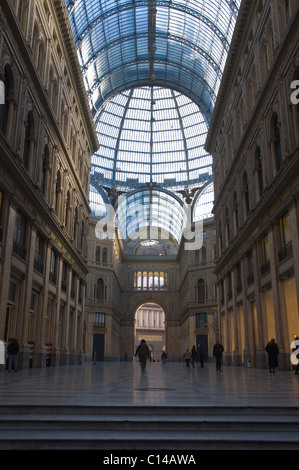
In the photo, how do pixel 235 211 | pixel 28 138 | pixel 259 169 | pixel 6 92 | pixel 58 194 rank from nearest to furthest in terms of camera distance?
pixel 6 92 → pixel 28 138 → pixel 259 169 → pixel 58 194 → pixel 235 211

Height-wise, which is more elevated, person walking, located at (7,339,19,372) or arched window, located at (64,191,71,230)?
arched window, located at (64,191,71,230)

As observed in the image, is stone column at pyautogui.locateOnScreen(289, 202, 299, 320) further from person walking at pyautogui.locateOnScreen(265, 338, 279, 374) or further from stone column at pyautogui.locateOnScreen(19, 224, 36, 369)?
stone column at pyautogui.locateOnScreen(19, 224, 36, 369)

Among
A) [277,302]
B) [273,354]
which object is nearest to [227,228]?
[277,302]

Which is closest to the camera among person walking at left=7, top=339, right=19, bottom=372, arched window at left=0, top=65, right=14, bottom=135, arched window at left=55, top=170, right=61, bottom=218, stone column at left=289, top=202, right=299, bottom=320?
person walking at left=7, top=339, right=19, bottom=372

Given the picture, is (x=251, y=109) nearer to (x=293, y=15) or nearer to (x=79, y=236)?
(x=293, y=15)

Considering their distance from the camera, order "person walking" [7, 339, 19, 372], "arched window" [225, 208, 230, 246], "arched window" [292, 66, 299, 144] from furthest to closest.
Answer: "arched window" [225, 208, 230, 246] → "arched window" [292, 66, 299, 144] → "person walking" [7, 339, 19, 372]

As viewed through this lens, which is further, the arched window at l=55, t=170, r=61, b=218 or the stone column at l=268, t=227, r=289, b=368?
the arched window at l=55, t=170, r=61, b=218

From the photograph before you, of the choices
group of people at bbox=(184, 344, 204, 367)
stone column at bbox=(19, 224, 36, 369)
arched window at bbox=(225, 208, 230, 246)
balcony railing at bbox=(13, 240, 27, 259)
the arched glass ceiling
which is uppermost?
the arched glass ceiling

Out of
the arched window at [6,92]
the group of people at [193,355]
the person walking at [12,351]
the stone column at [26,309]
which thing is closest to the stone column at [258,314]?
the group of people at [193,355]

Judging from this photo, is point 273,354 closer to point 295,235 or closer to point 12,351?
point 295,235

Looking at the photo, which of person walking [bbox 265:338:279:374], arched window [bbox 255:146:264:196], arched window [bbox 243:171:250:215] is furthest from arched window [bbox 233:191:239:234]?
person walking [bbox 265:338:279:374]

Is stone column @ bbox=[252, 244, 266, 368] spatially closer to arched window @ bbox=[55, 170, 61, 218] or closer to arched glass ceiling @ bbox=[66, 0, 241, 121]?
arched window @ bbox=[55, 170, 61, 218]

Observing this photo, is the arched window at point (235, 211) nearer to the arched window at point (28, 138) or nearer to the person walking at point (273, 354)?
the person walking at point (273, 354)
